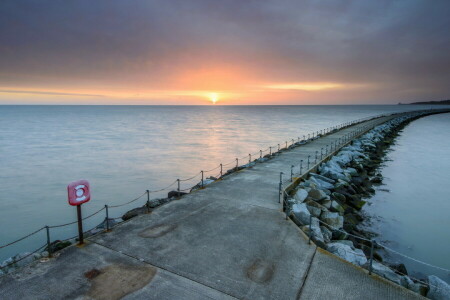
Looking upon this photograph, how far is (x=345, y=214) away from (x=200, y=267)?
7640 mm

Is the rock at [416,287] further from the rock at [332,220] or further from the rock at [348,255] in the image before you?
the rock at [332,220]

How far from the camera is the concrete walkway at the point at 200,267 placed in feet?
16.0

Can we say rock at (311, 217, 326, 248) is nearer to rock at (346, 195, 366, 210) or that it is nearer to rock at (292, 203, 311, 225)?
rock at (292, 203, 311, 225)

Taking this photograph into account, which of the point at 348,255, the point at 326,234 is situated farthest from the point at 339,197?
the point at 348,255

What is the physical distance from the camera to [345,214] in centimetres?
1113

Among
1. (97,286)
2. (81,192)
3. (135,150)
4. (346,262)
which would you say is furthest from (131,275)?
(135,150)

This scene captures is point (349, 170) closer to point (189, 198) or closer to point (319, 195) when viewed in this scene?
point (319, 195)

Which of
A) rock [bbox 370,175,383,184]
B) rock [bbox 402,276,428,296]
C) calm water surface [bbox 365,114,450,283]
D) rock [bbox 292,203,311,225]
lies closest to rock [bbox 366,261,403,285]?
rock [bbox 402,276,428,296]

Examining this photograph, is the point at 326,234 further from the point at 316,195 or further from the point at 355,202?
the point at 355,202

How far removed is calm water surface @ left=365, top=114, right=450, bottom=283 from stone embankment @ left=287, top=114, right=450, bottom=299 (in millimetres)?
764

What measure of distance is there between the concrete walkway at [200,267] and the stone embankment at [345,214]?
1.97 ft

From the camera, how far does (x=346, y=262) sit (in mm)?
5840

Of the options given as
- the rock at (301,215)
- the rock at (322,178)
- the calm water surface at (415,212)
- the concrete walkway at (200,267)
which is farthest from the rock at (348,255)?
the rock at (322,178)

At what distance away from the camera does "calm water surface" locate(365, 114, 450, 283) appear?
9406 millimetres
